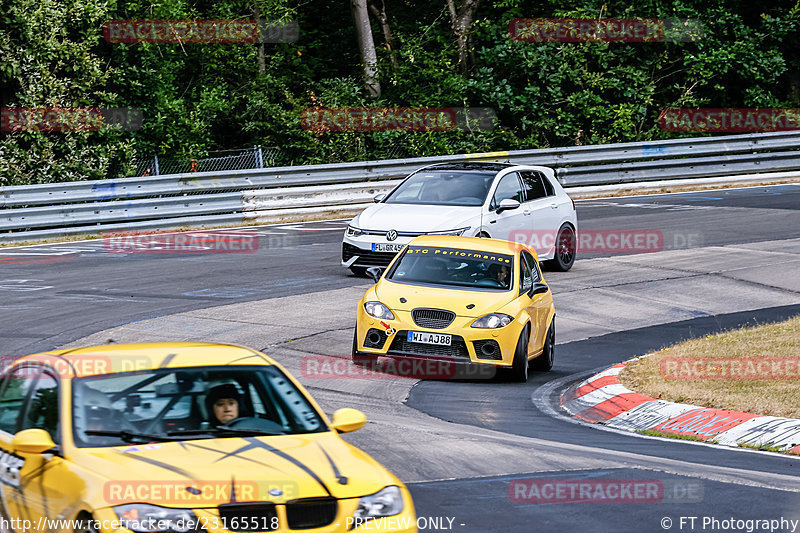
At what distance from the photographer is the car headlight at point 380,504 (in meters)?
5.79

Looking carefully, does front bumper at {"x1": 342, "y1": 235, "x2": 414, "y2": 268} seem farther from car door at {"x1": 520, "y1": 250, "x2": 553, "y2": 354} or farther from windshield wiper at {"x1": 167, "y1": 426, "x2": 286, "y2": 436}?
windshield wiper at {"x1": 167, "y1": 426, "x2": 286, "y2": 436}

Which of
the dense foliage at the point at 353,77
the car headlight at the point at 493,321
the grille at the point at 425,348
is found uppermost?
the dense foliage at the point at 353,77

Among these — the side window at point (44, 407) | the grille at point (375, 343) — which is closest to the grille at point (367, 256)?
the grille at point (375, 343)

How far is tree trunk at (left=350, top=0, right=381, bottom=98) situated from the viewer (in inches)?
1261

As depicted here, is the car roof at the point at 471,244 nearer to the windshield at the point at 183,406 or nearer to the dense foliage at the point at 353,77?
the windshield at the point at 183,406

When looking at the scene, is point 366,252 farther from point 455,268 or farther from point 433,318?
point 433,318

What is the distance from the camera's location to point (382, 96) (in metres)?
32.6

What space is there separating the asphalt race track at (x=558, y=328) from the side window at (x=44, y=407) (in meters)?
2.29

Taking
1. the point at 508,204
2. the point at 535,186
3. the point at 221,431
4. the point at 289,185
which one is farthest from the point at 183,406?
the point at 289,185

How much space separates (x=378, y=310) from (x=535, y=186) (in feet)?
24.6

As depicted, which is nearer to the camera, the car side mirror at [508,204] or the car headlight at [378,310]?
the car headlight at [378,310]

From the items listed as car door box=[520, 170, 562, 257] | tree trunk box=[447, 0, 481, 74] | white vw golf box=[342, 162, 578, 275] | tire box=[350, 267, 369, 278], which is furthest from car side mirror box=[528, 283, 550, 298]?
tree trunk box=[447, 0, 481, 74]

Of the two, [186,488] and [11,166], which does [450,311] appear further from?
→ [11,166]

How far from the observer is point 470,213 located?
18375 millimetres
